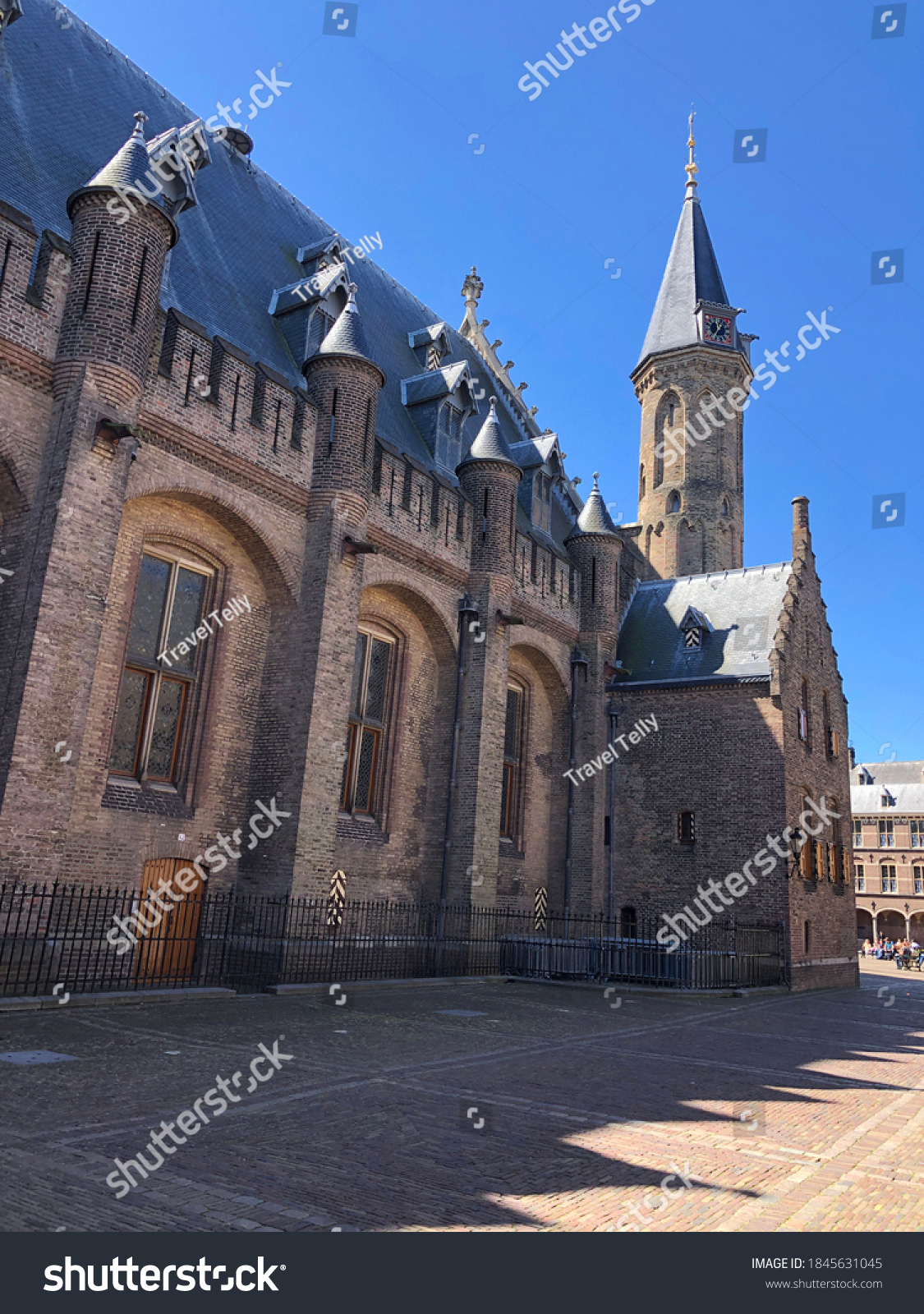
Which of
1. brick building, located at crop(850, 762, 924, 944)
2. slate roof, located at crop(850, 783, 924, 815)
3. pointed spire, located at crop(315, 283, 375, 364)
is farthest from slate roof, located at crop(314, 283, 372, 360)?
brick building, located at crop(850, 762, 924, 944)

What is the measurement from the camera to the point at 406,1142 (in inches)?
239

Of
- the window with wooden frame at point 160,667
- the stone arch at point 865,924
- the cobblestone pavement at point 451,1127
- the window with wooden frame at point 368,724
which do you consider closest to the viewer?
the cobblestone pavement at point 451,1127

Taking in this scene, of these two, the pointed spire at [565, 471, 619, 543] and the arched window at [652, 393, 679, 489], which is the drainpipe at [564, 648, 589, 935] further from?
the arched window at [652, 393, 679, 489]

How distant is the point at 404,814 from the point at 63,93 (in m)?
15.7

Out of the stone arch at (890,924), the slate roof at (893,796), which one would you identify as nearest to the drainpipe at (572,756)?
the slate roof at (893,796)

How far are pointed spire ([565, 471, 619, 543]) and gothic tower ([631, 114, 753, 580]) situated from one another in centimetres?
699

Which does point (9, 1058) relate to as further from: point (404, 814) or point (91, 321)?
point (404, 814)

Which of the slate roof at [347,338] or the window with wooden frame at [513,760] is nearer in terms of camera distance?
the slate roof at [347,338]

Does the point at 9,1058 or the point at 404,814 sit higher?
the point at 404,814

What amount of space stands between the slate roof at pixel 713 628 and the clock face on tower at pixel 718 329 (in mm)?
11432

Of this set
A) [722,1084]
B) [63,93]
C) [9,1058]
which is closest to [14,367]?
[63,93]

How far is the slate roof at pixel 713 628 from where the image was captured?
24.9m

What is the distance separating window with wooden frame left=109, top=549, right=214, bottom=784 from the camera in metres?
15.0

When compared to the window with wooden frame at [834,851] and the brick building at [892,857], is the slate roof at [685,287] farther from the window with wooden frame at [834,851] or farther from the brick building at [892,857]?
the brick building at [892,857]
